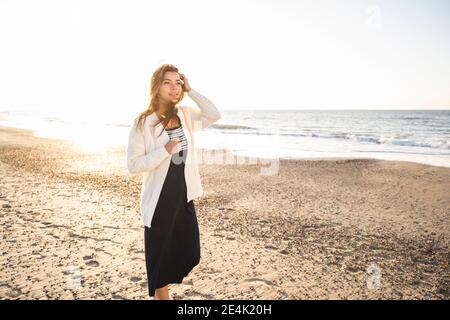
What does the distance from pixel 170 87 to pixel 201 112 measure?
454mm

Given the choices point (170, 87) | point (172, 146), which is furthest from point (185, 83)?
point (172, 146)

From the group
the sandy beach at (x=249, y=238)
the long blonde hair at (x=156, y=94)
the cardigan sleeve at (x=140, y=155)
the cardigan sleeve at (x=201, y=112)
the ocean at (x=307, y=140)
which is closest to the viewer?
the cardigan sleeve at (x=140, y=155)

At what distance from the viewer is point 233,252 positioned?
5203 millimetres

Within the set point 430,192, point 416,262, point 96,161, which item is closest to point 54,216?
point 416,262

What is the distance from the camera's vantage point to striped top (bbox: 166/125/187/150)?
295cm

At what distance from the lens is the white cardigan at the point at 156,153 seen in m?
2.72

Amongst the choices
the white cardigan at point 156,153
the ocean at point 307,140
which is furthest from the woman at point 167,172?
the ocean at point 307,140

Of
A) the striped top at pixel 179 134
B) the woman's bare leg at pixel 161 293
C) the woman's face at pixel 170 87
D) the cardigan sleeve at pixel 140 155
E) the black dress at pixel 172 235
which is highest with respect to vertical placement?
the woman's face at pixel 170 87

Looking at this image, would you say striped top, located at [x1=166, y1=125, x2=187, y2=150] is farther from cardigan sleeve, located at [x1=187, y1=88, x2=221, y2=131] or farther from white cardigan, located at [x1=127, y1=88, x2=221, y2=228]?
cardigan sleeve, located at [x1=187, y1=88, x2=221, y2=131]

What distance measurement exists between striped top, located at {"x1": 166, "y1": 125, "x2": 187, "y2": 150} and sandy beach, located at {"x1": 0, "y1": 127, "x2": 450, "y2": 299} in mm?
1995

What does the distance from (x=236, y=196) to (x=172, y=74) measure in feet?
20.6

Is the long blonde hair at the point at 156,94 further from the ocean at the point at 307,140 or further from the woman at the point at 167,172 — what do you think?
the ocean at the point at 307,140

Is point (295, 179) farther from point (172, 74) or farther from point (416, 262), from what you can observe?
point (172, 74)

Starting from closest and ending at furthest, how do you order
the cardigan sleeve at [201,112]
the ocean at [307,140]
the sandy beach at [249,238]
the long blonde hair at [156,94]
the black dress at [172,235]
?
1. the long blonde hair at [156,94]
2. the black dress at [172,235]
3. the cardigan sleeve at [201,112]
4. the sandy beach at [249,238]
5. the ocean at [307,140]
